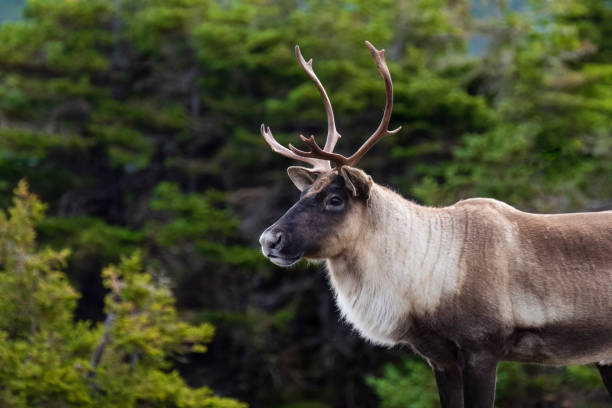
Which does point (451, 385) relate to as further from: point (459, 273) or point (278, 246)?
point (278, 246)

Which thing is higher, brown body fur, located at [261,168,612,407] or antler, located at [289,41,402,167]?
antler, located at [289,41,402,167]

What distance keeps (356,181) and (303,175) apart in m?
0.44

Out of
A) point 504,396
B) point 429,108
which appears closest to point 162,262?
point 429,108

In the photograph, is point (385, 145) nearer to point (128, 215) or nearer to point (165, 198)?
point (165, 198)

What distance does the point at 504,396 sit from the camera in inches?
484

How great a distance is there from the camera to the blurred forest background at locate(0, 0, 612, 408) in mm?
13453

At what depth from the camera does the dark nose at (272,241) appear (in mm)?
4523

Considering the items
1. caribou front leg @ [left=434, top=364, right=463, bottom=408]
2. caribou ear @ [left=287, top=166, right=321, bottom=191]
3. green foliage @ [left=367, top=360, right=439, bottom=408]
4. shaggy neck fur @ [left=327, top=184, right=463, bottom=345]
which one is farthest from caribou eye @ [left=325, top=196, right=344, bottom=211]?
green foliage @ [left=367, top=360, right=439, bottom=408]

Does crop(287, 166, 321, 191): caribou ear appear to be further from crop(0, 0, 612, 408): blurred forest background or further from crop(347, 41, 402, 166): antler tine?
crop(0, 0, 612, 408): blurred forest background

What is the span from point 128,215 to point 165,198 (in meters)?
3.59

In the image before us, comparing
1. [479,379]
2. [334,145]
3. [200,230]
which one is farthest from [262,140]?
[479,379]

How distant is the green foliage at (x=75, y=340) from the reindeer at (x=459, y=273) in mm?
3779

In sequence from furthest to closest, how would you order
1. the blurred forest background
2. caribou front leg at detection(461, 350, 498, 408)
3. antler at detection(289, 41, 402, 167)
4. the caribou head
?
the blurred forest background, antler at detection(289, 41, 402, 167), the caribou head, caribou front leg at detection(461, 350, 498, 408)

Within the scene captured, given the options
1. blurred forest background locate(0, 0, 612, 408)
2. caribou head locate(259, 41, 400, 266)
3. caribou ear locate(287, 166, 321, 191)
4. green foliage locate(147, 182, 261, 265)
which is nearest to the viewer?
caribou head locate(259, 41, 400, 266)
